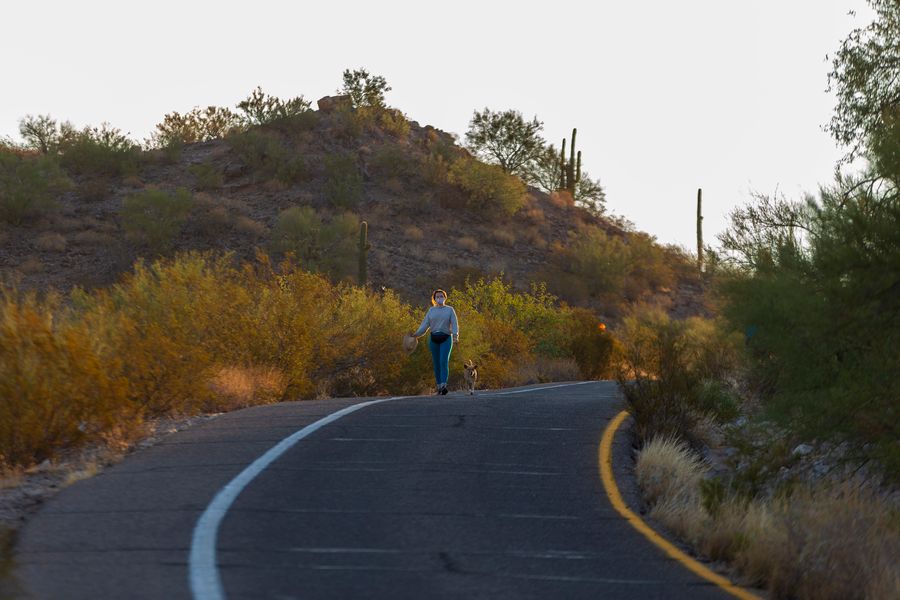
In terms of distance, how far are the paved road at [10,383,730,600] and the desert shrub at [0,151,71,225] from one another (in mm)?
47314

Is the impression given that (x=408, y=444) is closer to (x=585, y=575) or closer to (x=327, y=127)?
(x=585, y=575)

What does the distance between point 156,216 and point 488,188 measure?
20.8m

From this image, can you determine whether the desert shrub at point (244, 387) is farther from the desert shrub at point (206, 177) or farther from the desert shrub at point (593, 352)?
the desert shrub at point (206, 177)

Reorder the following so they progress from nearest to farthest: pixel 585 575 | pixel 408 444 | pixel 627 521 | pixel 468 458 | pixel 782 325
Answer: pixel 585 575, pixel 627 521, pixel 468 458, pixel 408 444, pixel 782 325

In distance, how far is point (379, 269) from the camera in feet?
193

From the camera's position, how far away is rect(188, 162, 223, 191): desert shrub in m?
67.1

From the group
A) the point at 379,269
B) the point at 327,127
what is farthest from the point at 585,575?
the point at 327,127

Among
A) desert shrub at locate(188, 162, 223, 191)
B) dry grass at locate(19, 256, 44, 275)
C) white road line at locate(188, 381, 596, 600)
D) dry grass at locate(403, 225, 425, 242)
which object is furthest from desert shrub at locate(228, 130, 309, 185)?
white road line at locate(188, 381, 596, 600)

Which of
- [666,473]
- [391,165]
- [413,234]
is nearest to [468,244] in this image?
[413,234]

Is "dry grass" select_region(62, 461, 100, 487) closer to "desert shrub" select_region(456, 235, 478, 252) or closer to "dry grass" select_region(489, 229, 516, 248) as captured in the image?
"desert shrub" select_region(456, 235, 478, 252)

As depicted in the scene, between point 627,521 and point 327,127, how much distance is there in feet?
218

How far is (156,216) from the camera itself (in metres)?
57.9

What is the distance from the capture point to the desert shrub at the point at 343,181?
65.3 m

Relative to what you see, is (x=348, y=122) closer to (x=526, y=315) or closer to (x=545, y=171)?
(x=545, y=171)
